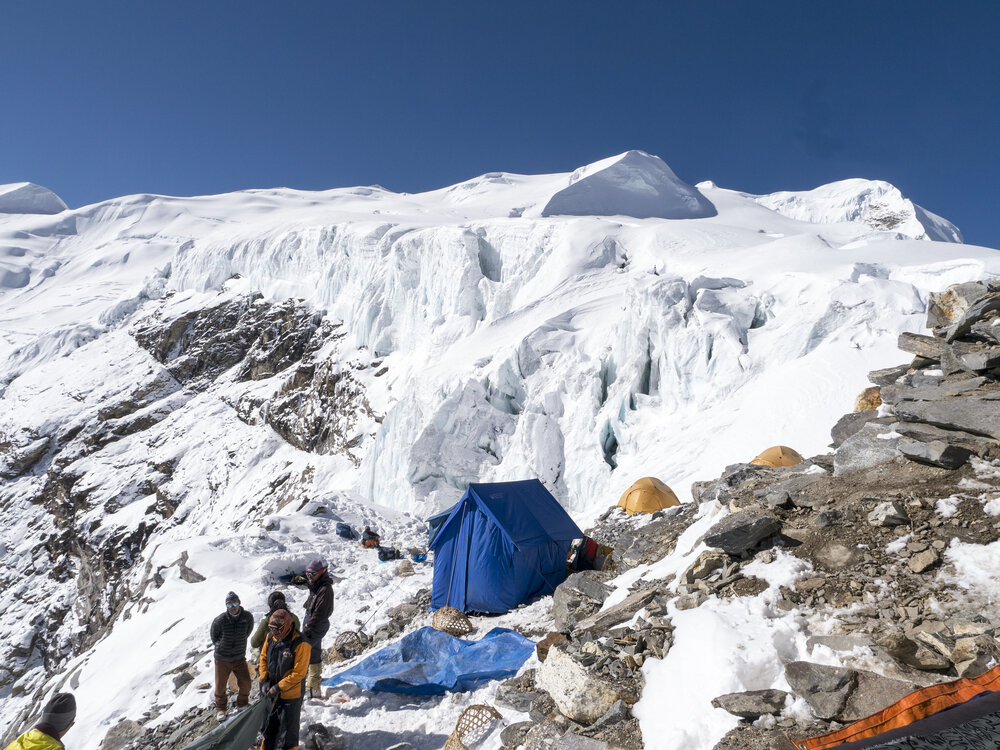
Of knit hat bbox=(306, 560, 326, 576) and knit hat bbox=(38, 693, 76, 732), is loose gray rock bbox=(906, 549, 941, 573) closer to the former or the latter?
knit hat bbox=(306, 560, 326, 576)

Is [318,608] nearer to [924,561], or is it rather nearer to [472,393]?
[924,561]

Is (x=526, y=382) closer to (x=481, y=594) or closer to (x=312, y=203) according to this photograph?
(x=481, y=594)

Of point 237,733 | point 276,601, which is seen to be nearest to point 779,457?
point 276,601

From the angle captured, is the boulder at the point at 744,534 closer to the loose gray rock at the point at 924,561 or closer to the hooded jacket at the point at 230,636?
the loose gray rock at the point at 924,561

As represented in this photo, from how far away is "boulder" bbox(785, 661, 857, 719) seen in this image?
3.15 metres

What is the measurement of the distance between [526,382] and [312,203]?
59.4 meters

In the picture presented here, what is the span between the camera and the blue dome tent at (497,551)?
8195 millimetres

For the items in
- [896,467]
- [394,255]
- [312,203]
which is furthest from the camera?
[312,203]

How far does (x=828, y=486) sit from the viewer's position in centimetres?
554

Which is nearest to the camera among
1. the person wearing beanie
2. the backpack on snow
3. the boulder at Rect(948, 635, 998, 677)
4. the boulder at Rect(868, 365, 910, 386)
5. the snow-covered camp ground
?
the boulder at Rect(948, 635, 998, 677)

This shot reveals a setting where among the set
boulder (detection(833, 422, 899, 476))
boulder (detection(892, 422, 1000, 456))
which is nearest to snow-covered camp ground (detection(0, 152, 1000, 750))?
boulder (detection(833, 422, 899, 476))

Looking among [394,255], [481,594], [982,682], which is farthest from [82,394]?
[982,682]

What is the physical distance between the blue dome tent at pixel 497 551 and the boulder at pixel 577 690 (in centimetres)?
382

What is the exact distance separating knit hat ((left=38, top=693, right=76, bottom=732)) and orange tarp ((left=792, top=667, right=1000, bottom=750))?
13.8 feet
